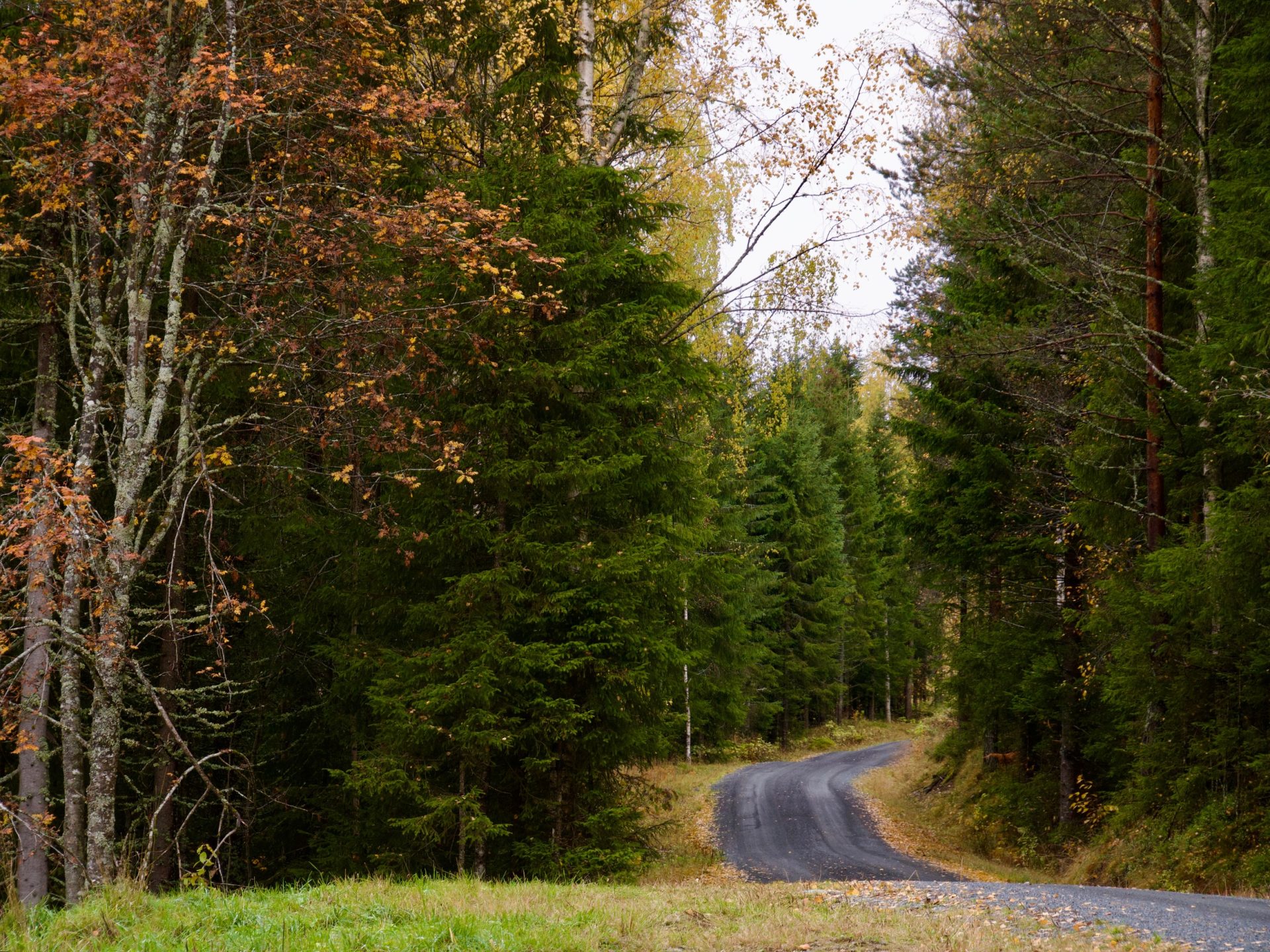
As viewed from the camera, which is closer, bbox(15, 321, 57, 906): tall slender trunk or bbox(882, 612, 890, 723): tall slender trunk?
bbox(15, 321, 57, 906): tall slender trunk

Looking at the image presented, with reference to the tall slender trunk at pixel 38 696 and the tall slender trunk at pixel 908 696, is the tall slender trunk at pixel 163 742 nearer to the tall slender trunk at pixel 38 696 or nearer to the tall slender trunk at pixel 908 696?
the tall slender trunk at pixel 38 696

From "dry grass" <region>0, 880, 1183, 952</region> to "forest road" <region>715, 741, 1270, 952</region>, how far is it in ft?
2.39

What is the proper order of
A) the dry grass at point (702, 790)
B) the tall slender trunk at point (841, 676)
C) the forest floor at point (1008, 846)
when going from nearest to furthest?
1. the forest floor at point (1008, 846)
2. the dry grass at point (702, 790)
3. the tall slender trunk at point (841, 676)

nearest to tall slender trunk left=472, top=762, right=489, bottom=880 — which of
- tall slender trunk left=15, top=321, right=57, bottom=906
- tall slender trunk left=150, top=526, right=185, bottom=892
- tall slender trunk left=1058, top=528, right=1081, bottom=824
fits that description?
tall slender trunk left=150, top=526, right=185, bottom=892

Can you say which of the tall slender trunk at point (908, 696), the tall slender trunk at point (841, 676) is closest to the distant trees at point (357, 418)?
the tall slender trunk at point (841, 676)

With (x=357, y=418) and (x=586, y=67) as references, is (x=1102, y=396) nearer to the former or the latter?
(x=586, y=67)

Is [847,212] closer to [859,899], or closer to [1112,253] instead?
[1112,253]

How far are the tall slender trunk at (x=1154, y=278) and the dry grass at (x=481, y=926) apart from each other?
7.20 meters

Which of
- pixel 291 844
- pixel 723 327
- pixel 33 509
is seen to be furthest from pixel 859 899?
pixel 723 327

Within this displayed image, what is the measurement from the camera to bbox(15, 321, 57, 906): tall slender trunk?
7.37 metres

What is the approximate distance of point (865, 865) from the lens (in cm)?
1546

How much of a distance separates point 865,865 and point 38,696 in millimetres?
12883

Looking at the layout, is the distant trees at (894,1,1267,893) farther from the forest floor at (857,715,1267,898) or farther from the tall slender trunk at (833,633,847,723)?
the tall slender trunk at (833,633,847,723)

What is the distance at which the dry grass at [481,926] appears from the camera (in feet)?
17.2
